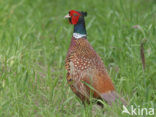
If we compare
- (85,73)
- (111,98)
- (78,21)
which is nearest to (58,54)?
(78,21)

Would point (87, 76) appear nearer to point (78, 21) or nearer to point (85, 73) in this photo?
point (85, 73)

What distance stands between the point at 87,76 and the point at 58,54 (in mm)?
1815

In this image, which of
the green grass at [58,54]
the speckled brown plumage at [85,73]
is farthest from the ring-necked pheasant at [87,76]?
the green grass at [58,54]

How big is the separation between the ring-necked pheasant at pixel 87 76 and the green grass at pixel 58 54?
0.50ft

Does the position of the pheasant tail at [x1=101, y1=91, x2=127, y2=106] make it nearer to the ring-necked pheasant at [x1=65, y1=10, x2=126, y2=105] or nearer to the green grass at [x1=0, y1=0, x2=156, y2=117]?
the ring-necked pheasant at [x1=65, y1=10, x2=126, y2=105]

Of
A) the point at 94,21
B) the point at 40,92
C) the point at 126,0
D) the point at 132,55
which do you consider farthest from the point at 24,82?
the point at 126,0

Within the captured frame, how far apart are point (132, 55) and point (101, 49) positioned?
2.62 ft

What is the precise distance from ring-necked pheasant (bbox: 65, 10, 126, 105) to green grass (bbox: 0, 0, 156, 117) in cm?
15

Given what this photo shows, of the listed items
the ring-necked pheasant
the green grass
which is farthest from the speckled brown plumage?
the green grass

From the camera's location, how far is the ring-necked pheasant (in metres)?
4.16

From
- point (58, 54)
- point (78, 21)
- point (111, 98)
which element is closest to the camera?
point (111, 98)

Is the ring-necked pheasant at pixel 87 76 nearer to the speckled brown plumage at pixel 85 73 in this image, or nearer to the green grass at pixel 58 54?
the speckled brown plumage at pixel 85 73

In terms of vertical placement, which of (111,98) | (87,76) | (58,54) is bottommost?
(111,98)

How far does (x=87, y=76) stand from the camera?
13.8 ft
